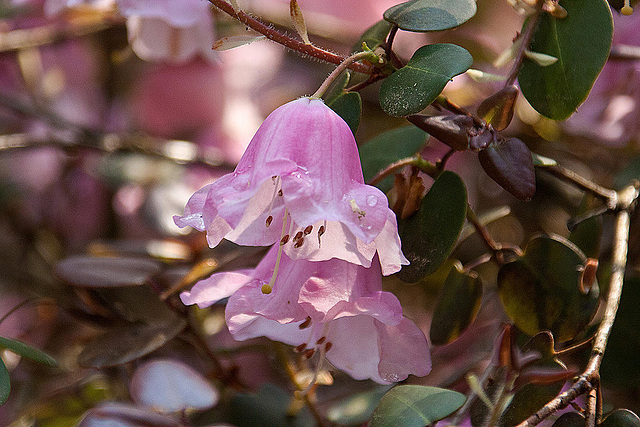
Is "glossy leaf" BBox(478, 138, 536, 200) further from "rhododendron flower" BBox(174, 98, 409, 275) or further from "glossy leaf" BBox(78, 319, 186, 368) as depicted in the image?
"glossy leaf" BBox(78, 319, 186, 368)

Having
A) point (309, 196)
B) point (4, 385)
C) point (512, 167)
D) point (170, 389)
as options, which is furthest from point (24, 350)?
point (512, 167)

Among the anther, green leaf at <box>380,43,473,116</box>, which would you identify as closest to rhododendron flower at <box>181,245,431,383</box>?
the anther

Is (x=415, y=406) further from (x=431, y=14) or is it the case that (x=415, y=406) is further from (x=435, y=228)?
(x=431, y=14)

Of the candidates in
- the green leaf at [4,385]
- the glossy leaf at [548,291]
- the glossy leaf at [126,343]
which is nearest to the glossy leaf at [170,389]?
the glossy leaf at [126,343]

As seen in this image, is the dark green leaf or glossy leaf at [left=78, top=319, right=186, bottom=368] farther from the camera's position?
glossy leaf at [left=78, top=319, right=186, bottom=368]

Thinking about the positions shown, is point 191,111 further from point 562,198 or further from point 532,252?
point 532,252

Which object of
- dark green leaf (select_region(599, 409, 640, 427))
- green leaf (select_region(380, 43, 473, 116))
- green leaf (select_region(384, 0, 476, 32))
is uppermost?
green leaf (select_region(384, 0, 476, 32))

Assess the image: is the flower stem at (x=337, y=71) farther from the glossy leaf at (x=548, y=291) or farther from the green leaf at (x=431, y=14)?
the glossy leaf at (x=548, y=291)
